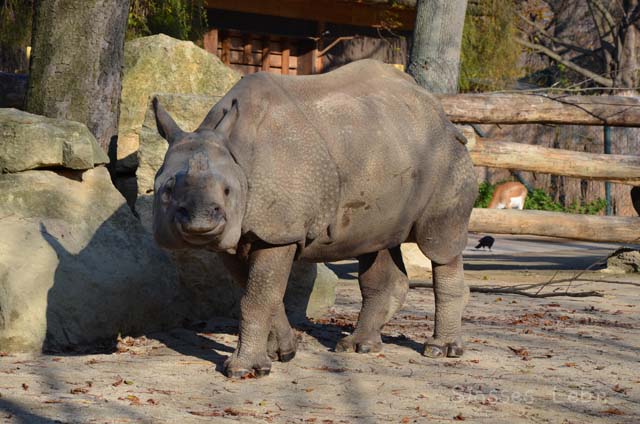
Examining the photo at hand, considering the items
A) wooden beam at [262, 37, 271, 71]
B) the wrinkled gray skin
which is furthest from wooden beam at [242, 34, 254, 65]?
the wrinkled gray skin

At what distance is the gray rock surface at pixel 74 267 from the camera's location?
219 inches

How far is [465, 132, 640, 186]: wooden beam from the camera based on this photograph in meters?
9.89

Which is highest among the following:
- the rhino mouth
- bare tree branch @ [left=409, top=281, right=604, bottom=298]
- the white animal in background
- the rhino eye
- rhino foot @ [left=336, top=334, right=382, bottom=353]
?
the rhino eye

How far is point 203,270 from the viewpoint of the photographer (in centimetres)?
684

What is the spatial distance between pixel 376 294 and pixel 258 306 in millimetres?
1300

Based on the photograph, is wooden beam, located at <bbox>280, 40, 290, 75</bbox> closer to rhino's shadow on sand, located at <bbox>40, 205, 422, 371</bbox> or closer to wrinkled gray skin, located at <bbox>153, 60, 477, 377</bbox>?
rhino's shadow on sand, located at <bbox>40, 205, 422, 371</bbox>

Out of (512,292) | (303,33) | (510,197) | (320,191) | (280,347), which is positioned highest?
(320,191)

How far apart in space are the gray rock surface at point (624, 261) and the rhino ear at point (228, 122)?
666 centimetres

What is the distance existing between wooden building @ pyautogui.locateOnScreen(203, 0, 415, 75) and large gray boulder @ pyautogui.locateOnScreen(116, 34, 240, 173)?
6.53 metres

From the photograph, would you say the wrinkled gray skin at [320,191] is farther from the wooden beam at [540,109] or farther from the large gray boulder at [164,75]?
the wooden beam at [540,109]

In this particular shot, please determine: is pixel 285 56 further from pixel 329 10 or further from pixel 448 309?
pixel 448 309

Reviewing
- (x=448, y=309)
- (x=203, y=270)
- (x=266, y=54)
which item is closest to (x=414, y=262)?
(x=203, y=270)

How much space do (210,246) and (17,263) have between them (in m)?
1.34

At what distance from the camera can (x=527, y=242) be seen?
625 inches
